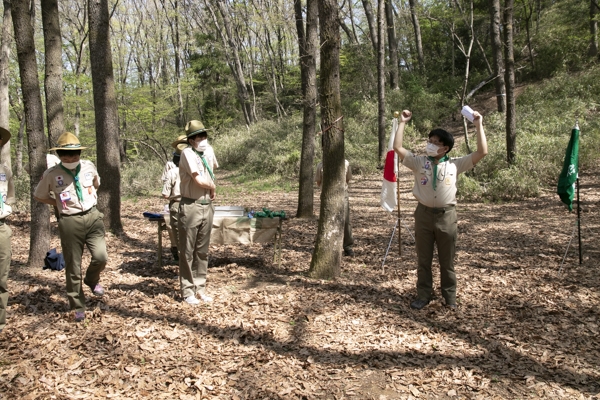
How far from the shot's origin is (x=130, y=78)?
131 feet

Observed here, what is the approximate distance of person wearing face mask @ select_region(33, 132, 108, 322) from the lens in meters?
4.66

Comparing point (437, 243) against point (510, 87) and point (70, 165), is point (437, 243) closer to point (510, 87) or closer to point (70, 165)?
point (70, 165)

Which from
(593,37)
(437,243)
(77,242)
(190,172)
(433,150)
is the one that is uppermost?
(593,37)

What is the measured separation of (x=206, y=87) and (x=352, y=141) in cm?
1824

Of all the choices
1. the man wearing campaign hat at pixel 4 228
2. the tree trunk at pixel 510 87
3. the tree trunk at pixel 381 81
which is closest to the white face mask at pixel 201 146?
the man wearing campaign hat at pixel 4 228

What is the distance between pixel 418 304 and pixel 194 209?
2816 millimetres

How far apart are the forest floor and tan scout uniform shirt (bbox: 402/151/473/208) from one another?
1.29 m

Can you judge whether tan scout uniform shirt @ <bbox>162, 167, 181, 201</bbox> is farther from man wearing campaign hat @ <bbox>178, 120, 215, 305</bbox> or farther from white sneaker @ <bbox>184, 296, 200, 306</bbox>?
white sneaker @ <bbox>184, 296, 200, 306</bbox>

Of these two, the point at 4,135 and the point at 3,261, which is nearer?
the point at 3,261

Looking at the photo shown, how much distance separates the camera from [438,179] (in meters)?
4.80

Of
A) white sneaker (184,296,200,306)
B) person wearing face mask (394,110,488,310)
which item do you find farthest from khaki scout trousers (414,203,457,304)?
white sneaker (184,296,200,306)

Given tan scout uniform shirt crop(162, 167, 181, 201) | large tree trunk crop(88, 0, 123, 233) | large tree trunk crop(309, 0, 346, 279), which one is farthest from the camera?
large tree trunk crop(88, 0, 123, 233)

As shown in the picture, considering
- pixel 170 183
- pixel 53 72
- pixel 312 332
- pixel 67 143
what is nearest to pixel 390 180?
pixel 312 332

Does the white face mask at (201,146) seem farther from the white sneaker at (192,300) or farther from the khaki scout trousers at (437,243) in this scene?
the khaki scout trousers at (437,243)
